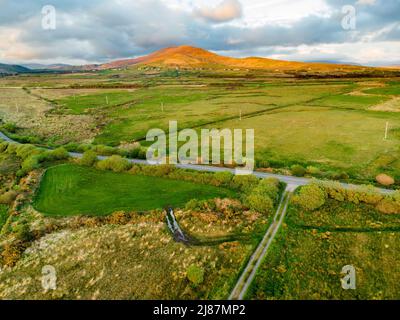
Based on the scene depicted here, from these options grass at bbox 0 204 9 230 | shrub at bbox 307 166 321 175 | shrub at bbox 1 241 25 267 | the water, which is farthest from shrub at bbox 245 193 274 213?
grass at bbox 0 204 9 230

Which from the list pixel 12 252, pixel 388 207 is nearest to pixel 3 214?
pixel 12 252

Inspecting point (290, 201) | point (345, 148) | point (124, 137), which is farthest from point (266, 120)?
point (290, 201)

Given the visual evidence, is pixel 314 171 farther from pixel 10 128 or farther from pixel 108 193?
pixel 10 128

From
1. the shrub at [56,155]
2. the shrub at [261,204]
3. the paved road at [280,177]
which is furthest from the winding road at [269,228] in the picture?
the shrub at [56,155]

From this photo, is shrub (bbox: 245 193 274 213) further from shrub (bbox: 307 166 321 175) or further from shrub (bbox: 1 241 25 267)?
shrub (bbox: 1 241 25 267)

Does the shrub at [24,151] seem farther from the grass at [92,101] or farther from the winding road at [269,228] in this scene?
the grass at [92,101]
